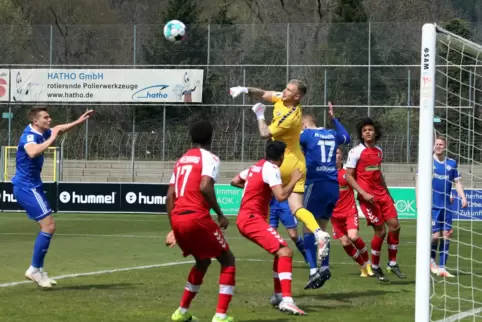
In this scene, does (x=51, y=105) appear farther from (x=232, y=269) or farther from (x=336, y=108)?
(x=232, y=269)

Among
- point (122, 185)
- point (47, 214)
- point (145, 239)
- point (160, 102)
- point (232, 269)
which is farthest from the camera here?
point (160, 102)

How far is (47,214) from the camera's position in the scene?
11.6 meters

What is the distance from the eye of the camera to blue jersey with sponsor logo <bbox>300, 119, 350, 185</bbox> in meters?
11.8

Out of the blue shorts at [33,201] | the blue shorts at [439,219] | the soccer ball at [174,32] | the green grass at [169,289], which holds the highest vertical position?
the soccer ball at [174,32]

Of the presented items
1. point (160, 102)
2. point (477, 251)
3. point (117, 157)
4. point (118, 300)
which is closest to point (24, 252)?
point (118, 300)

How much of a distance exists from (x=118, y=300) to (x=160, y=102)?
91.0 feet

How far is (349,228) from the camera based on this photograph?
44.6ft

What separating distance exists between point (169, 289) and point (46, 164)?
24456 mm

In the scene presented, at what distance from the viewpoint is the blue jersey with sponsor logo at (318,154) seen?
11812 mm

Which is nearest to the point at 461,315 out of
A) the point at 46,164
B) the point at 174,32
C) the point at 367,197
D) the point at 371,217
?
the point at 367,197

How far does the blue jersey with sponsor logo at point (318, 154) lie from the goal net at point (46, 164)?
20251mm

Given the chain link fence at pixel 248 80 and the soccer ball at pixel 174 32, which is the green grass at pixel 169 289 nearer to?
the soccer ball at pixel 174 32

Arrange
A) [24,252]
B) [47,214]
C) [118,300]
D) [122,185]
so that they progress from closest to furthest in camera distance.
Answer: [118,300]
[47,214]
[24,252]
[122,185]

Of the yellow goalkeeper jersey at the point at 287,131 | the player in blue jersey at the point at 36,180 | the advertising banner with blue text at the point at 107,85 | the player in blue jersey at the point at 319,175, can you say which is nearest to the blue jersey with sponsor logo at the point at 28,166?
the player in blue jersey at the point at 36,180
